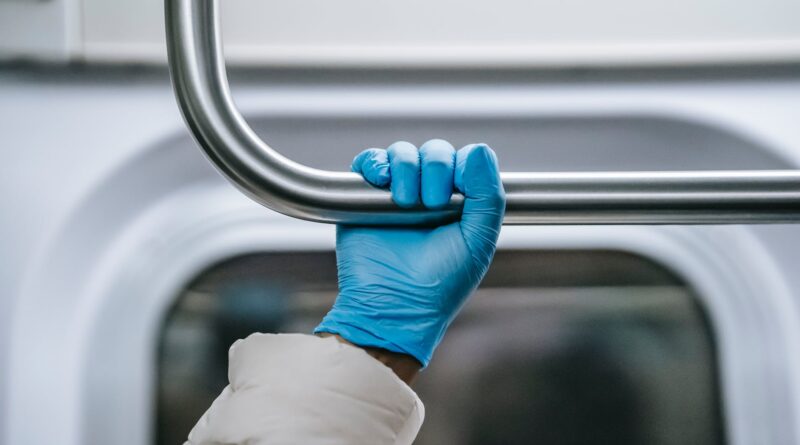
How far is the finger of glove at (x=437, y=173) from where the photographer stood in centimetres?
48

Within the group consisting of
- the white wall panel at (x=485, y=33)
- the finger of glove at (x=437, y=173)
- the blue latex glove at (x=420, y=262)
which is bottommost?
the blue latex glove at (x=420, y=262)

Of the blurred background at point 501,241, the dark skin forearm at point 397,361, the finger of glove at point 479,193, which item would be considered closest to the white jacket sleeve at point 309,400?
the dark skin forearm at point 397,361

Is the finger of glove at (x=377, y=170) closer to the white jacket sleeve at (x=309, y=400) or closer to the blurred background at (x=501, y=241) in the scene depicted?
the white jacket sleeve at (x=309, y=400)

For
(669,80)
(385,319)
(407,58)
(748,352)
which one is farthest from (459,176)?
(748,352)

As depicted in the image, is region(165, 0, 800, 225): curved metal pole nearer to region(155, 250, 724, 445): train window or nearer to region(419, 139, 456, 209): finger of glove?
region(419, 139, 456, 209): finger of glove

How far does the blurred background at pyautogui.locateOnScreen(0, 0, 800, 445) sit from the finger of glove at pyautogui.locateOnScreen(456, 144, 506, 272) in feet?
1.41

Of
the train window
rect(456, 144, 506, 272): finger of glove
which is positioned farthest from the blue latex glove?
the train window

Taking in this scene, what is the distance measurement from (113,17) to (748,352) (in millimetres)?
1338

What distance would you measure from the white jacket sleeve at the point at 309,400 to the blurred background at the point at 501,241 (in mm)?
497

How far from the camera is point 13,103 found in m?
0.97

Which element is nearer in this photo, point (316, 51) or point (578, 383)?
point (316, 51)

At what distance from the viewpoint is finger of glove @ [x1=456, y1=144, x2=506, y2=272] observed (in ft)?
1.70

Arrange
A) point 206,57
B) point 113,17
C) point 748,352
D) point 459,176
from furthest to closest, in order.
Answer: point 748,352 → point 113,17 → point 459,176 → point 206,57

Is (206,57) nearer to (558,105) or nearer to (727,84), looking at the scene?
(558,105)
